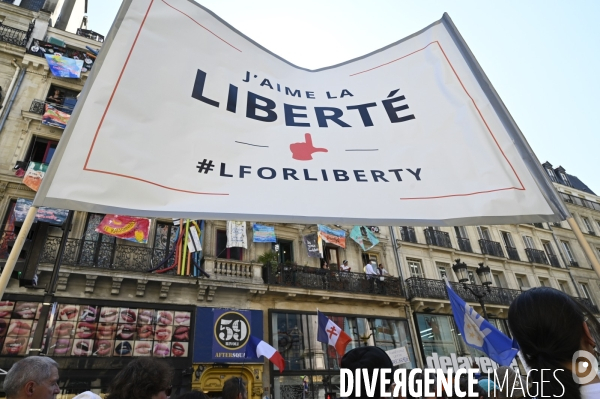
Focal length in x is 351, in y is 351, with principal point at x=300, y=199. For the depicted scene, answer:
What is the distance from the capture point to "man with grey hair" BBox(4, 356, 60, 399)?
2404 mm

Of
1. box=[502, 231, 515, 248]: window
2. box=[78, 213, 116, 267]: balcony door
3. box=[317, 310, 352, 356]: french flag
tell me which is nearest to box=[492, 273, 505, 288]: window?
box=[502, 231, 515, 248]: window

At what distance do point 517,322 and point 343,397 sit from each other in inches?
36.1

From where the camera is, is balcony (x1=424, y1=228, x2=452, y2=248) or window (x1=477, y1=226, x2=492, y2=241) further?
window (x1=477, y1=226, x2=492, y2=241)

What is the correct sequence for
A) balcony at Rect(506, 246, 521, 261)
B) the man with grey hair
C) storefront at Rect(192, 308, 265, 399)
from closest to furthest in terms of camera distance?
the man with grey hair
storefront at Rect(192, 308, 265, 399)
balcony at Rect(506, 246, 521, 261)

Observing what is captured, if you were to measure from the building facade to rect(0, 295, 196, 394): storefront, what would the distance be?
32 mm

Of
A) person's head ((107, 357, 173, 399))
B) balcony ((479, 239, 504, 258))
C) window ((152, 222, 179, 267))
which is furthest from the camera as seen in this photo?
balcony ((479, 239, 504, 258))

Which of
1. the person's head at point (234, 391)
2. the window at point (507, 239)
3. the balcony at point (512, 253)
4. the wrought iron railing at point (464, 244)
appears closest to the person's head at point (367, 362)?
the person's head at point (234, 391)

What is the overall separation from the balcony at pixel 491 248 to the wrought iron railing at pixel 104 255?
65.8ft

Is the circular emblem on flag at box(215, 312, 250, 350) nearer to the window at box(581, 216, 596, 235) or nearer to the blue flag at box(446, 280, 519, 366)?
the blue flag at box(446, 280, 519, 366)

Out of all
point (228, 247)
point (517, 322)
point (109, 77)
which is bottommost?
point (517, 322)

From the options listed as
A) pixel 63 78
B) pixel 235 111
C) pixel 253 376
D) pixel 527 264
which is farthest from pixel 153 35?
pixel 527 264

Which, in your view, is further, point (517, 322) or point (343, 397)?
point (343, 397)

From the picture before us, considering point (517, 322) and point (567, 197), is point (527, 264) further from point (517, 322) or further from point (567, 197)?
point (517, 322)

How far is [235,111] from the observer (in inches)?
94.2
